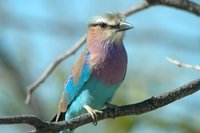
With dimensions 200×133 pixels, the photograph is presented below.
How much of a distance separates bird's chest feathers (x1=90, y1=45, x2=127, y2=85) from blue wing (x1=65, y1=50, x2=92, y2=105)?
2.2 inches

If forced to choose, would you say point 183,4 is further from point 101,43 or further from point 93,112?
point 93,112

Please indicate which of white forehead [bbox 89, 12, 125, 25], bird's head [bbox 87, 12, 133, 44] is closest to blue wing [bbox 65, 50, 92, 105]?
bird's head [bbox 87, 12, 133, 44]

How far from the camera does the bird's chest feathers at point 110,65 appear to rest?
498 centimetres

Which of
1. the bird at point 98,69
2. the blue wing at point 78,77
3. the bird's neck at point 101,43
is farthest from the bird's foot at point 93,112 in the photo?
the bird's neck at point 101,43

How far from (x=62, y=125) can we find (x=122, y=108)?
21.9 inches

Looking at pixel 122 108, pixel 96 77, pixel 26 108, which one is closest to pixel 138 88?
pixel 26 108

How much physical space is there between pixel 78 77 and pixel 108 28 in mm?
503

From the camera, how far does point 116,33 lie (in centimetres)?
520

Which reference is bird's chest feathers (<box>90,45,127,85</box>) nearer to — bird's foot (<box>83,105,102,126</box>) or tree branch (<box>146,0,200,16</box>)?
bird's foot (<box>83,105,102,126</box>)

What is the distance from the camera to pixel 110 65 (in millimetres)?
5016

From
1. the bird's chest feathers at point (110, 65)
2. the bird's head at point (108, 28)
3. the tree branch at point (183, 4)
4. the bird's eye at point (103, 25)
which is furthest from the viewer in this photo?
the bird's eye at point (103, 25)

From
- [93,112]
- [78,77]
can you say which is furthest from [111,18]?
[93,112]

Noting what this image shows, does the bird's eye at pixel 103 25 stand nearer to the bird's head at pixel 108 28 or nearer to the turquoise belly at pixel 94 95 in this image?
the bird's head at pixel 108 28

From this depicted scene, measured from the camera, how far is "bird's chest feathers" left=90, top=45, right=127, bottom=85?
196 inches
